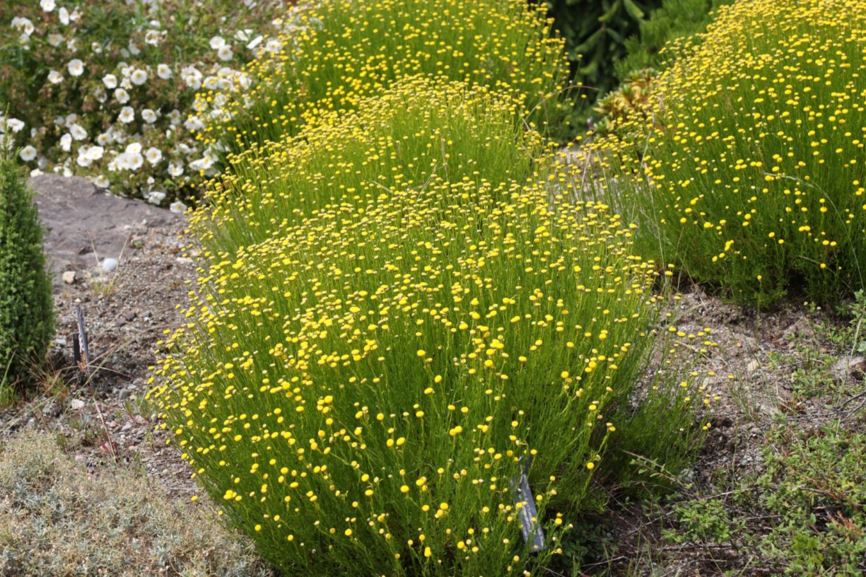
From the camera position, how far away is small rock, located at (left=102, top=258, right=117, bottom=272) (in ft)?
19.3

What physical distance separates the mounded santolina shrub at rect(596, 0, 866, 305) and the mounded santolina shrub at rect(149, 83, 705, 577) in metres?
0.63

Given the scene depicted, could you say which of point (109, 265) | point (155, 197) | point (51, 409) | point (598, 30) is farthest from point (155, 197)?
point (598, 30)

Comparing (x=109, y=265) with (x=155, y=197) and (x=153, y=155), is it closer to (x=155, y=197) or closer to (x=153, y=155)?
(x=155, y=197)

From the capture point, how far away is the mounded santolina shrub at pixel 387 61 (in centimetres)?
638

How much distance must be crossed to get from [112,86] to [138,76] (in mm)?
189

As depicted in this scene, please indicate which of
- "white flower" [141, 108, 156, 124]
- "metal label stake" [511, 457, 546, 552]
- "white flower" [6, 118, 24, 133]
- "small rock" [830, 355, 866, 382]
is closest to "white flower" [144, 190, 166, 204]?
"white flower" [141, 108, 156, 124]

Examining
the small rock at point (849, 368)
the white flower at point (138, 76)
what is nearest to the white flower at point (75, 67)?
the white flower at point (138, 76)

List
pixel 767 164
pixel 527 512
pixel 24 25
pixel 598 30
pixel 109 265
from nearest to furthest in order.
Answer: pixel 527 512 → pixel 767 164 → pixel 109 265 → pixel 24 25 → pixel 598 30

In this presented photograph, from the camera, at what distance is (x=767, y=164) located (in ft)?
14.6

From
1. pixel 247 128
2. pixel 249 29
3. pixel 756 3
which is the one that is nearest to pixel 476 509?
pixel 756 3

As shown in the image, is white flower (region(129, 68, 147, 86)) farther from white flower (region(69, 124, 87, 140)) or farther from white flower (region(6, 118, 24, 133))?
white flower (region(6, 118, 24, 133))

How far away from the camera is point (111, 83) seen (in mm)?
7270

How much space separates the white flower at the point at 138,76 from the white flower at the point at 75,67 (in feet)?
1.28

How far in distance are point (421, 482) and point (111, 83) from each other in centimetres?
524
